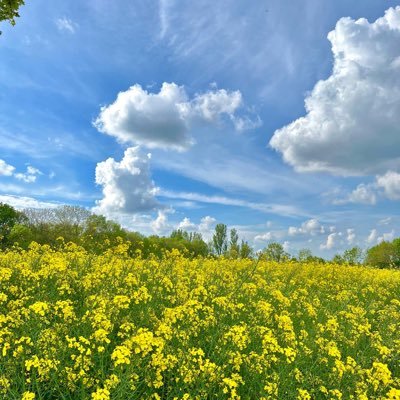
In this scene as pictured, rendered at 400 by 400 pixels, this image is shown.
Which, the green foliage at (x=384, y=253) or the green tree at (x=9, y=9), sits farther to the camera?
the green foliage at (x=384, y=253)

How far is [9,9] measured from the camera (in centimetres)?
1016

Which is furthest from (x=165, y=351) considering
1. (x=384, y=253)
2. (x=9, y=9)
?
(x=384, y=253)

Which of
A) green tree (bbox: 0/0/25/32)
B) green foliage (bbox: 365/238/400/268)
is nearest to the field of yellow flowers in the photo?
green tree (bbox: 0/0/25/32)

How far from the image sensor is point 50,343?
16.7 feet

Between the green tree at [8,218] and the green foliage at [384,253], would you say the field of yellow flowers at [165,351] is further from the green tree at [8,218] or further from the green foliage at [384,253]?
the green foliage at [384,253]

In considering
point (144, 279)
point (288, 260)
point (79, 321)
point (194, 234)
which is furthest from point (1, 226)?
point (79, 321)

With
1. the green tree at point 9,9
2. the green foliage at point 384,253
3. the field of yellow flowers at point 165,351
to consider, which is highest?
the green foliage at point 384,253

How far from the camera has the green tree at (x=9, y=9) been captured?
10.1 metres

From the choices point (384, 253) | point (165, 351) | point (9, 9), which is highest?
point (384, 253)

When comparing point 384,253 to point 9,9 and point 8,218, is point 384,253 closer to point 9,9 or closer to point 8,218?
point 8,218

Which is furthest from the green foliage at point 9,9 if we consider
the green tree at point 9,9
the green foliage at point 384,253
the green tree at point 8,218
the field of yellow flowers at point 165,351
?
the green foliage at point 384,253

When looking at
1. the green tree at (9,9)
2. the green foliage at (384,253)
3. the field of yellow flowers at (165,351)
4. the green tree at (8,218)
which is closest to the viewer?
the field of yellow flowers at (165,351)

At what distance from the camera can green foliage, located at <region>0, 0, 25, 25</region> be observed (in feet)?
33.3

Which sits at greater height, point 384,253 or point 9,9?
point 384,253
